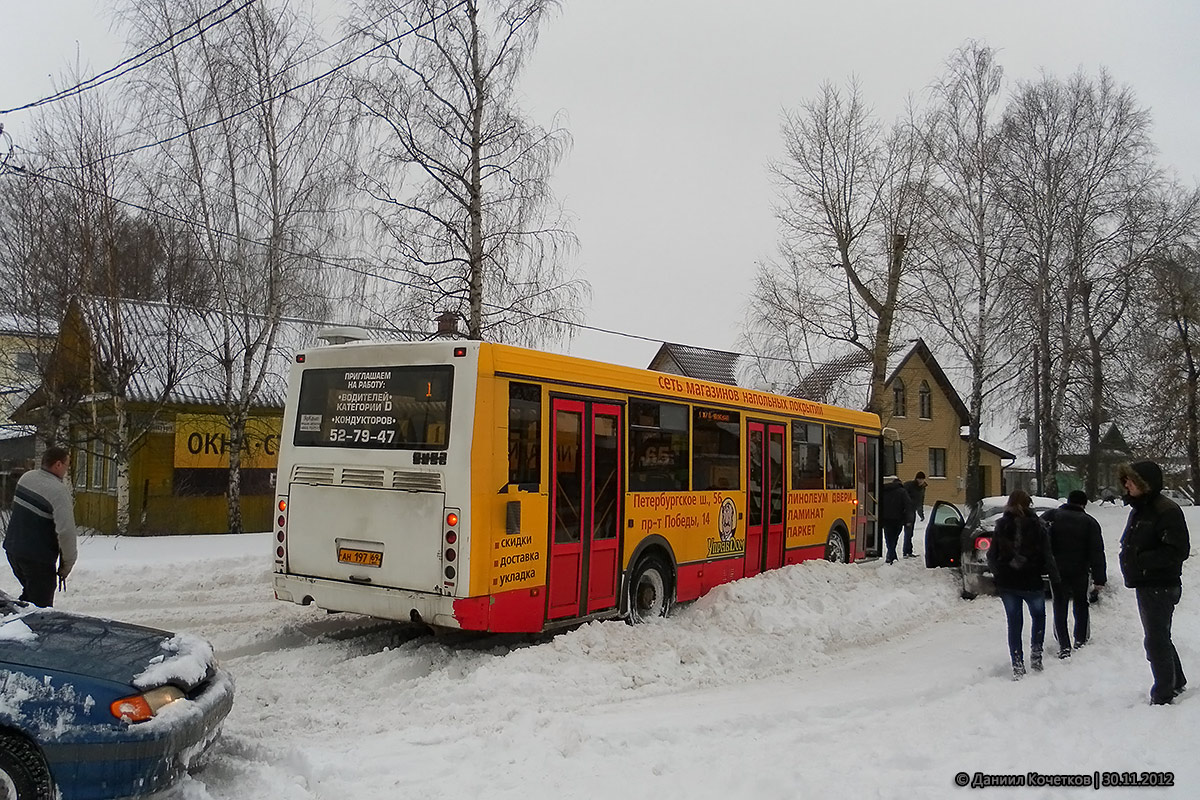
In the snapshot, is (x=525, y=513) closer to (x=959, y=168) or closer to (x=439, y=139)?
(x=439, y=139)

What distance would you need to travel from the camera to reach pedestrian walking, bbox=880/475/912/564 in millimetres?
16797

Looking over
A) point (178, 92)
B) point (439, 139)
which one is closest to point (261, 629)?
point (439, 139)

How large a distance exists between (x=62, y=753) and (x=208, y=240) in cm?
1812

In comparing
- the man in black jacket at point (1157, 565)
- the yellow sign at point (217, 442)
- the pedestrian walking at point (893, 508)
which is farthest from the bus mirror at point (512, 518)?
the yellow sign at point (217, 442)

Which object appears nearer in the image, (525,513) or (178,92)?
(525,513)

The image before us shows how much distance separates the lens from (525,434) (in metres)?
8.25

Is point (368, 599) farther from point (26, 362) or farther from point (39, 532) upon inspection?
point (26, 362)

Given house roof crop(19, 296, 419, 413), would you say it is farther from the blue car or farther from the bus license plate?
the blue car

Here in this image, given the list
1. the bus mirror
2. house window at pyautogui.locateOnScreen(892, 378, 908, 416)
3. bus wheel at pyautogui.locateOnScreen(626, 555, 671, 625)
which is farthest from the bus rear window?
house window at pyautogui.locateOnScreen(892, 378, 908, 416)

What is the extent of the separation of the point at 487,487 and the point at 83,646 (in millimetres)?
3509

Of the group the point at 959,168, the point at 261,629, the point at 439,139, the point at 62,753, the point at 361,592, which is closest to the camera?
the point at 62,753

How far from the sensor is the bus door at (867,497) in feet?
50.2

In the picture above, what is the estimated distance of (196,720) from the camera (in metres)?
4.66

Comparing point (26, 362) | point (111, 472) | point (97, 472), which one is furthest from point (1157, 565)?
point (26, 362)
